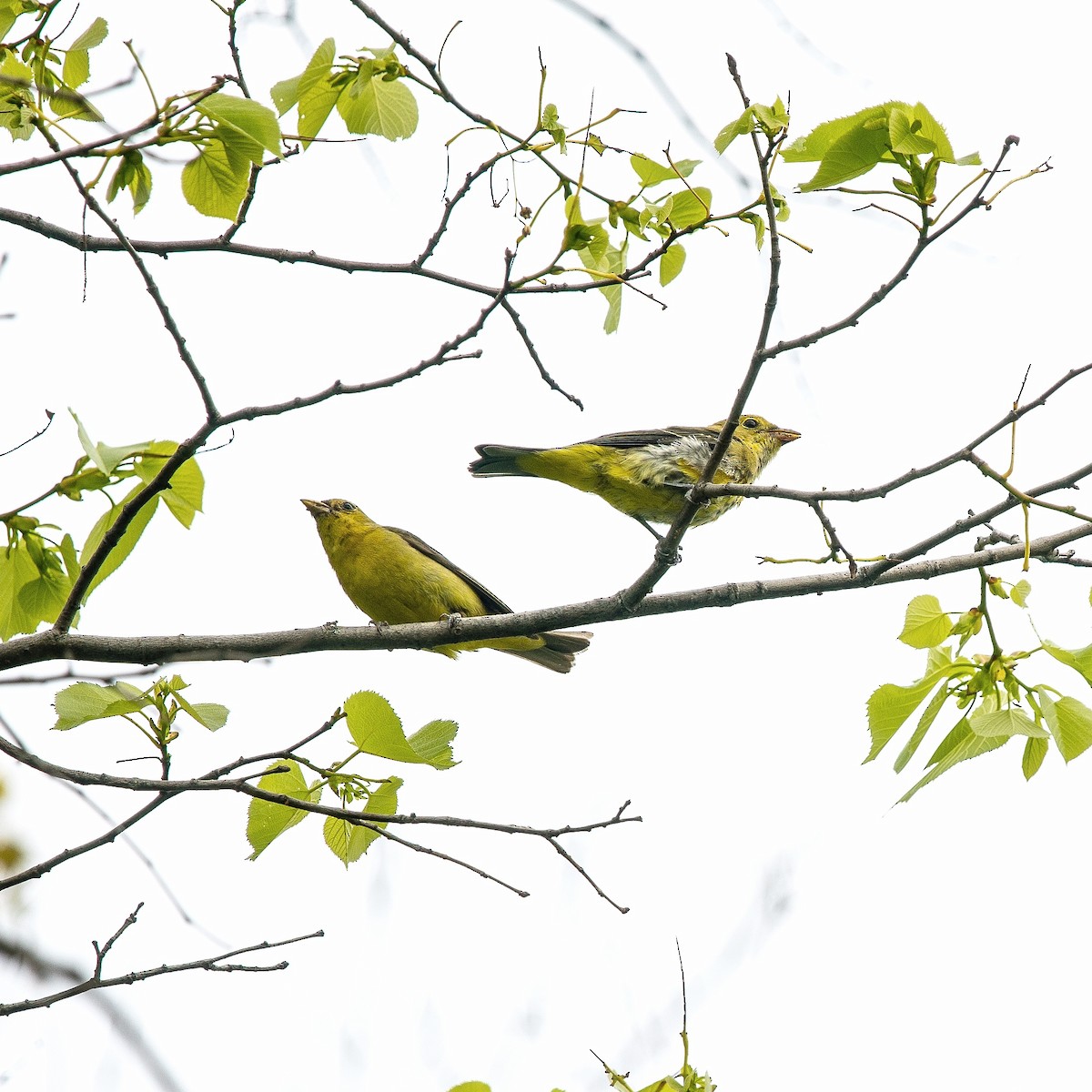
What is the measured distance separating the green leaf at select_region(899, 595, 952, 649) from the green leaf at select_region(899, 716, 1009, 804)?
11.3 inches

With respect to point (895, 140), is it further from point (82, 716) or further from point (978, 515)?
point (82, 716)

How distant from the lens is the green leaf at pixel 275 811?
3662mm

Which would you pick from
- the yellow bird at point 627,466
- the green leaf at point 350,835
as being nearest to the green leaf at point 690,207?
the green leaf at point 350,835

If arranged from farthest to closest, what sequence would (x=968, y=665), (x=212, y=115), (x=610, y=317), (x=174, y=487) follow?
(x=610, y=317), (x=174, y=487), (x=968, y=665), (x=212, y=115)

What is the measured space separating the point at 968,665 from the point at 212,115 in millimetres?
2410

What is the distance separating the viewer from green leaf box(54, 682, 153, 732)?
10.8 ft

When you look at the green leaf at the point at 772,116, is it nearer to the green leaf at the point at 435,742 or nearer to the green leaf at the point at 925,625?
the green leaf at the point at 925,625

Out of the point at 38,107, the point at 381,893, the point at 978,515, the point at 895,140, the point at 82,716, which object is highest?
the point at 38,107

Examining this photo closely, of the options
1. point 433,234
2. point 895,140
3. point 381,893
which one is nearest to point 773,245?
point 895,140

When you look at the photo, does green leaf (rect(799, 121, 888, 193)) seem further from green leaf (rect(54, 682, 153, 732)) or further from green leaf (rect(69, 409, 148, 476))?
green leaf (rect(54, 682, 153, 732))

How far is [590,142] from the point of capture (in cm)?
363

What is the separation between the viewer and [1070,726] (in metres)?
3.01

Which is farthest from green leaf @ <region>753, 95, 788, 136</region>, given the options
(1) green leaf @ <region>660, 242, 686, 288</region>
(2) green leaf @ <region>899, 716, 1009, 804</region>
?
(2) green leaf @ <region>899, 716, 1009, 804</region>

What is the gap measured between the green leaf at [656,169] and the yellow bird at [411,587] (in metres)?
3.20
